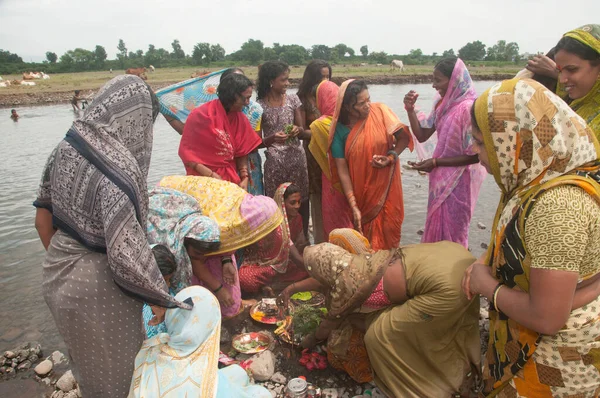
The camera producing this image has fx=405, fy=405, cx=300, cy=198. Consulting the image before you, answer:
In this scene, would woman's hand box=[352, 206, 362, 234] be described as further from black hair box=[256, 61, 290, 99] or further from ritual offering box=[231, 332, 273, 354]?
black hair box=[256, 61, 290, 99]

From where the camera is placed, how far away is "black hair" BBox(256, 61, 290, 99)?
4.81 meters

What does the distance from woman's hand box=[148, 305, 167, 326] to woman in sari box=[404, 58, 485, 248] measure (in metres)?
2.75

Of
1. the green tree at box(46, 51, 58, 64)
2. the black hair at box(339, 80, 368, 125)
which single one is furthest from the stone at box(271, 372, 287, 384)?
the green tree at box(46, 51, 58, 64)

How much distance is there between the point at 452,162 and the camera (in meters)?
3.83

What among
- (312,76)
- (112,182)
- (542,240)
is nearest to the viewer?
(542,240)

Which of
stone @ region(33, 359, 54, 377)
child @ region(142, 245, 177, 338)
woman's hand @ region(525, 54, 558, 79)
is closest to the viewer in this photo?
child @ region(142, 245, 177, 338)

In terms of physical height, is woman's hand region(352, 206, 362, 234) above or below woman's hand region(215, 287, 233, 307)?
above

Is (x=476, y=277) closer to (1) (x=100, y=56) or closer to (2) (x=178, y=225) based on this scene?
(2) (x=178, y=225)

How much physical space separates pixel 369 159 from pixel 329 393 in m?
2.10

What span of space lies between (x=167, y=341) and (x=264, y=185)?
3.05 metres

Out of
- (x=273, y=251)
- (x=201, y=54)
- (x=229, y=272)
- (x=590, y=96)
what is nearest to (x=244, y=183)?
(x=273, y=251)

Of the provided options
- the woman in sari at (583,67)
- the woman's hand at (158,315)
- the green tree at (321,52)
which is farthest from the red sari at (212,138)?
the green tree at (321,52)

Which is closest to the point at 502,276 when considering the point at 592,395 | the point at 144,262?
the point at 592,395

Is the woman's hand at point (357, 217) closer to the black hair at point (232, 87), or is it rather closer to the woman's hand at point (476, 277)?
the black hair at point (232, 87)
